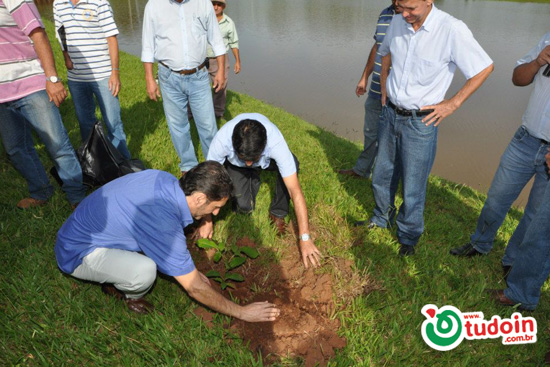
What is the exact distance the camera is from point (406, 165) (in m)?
2.93

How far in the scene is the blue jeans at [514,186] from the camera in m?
2.63

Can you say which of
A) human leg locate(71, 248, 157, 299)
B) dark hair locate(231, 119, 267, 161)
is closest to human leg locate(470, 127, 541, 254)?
dark hair locate(231, 119, 267, 161)

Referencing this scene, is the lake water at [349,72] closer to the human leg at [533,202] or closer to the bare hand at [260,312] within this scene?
the human leg at [533,202]

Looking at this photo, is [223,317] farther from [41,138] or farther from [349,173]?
[349,173]

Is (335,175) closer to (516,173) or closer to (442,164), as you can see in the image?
(516,173)

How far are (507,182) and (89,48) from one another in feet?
13.3

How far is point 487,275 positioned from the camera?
3090 mm

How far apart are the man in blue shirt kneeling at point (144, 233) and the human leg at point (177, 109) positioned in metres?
1.75

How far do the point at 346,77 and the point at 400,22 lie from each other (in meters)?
10.5

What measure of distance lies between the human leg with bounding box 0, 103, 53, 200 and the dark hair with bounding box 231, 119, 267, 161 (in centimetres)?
195

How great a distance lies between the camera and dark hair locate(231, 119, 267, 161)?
2650 millimetres

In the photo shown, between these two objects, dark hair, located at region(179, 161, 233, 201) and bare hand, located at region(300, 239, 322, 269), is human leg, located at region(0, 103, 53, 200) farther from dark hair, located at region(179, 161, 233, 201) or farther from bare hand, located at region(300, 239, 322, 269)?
bare hand, located at region(300, 239, 322, 269)

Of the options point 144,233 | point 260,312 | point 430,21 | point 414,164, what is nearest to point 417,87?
point 430,21

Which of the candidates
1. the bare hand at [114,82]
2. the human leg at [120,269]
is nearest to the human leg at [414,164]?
the human leg at [120,269]
